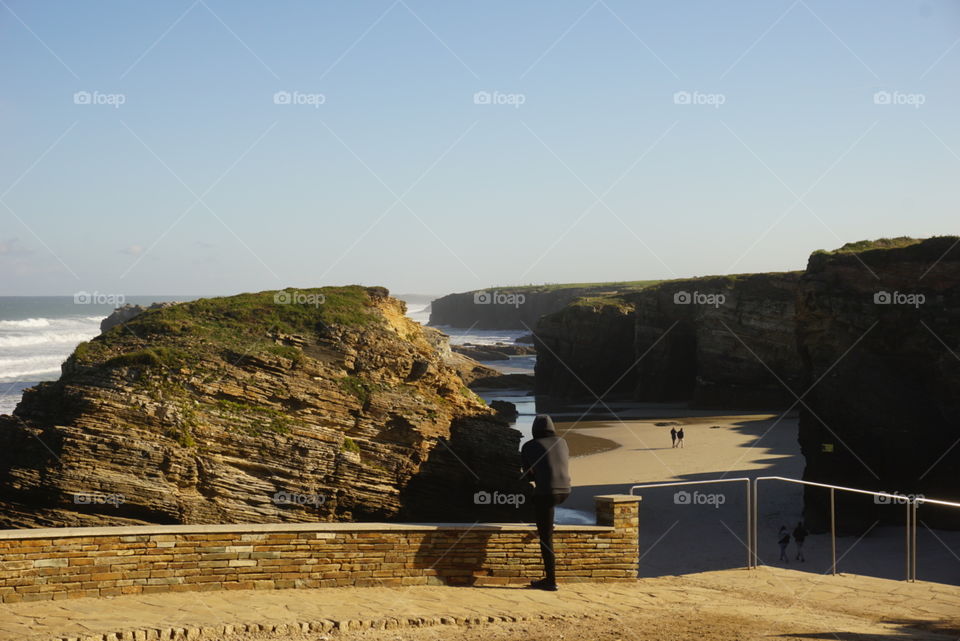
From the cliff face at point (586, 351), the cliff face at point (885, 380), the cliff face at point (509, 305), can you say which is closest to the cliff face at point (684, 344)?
the cliff face at point (586, 351)

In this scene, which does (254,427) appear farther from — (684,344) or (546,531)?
(684,344)

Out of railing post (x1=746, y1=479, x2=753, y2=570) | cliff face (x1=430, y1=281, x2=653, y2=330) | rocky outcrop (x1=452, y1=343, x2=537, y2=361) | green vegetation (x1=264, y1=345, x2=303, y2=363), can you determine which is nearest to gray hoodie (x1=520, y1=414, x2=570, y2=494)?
railing post (x1=746, y1=479, x2=753, y2=570)

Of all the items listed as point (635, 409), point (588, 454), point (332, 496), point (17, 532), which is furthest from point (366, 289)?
point (635, 409)

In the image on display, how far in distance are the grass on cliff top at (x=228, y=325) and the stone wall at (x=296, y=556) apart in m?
12.1

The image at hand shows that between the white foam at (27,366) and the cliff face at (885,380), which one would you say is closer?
the cliff face at (885,380)

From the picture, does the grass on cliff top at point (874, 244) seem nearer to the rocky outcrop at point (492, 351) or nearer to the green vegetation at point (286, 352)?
the green vegetation at point (286, 352)

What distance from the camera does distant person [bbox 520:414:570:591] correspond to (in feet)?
32.4

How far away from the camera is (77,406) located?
1889 cm

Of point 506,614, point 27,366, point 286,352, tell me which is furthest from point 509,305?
point 506,614

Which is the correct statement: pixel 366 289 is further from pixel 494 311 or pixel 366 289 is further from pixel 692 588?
pixel 494 311

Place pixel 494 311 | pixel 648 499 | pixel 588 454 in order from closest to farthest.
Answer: pixel 648 499 → pixel 588 454 → pixel 494 311

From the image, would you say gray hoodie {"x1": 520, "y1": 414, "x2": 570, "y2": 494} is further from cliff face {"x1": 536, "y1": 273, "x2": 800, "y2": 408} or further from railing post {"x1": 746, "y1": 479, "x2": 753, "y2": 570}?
cliff face {"x1": 536, "y1": 273, "x2": 800, "y2": 408}

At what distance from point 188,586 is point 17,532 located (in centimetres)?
174

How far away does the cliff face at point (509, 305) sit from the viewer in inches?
5684
